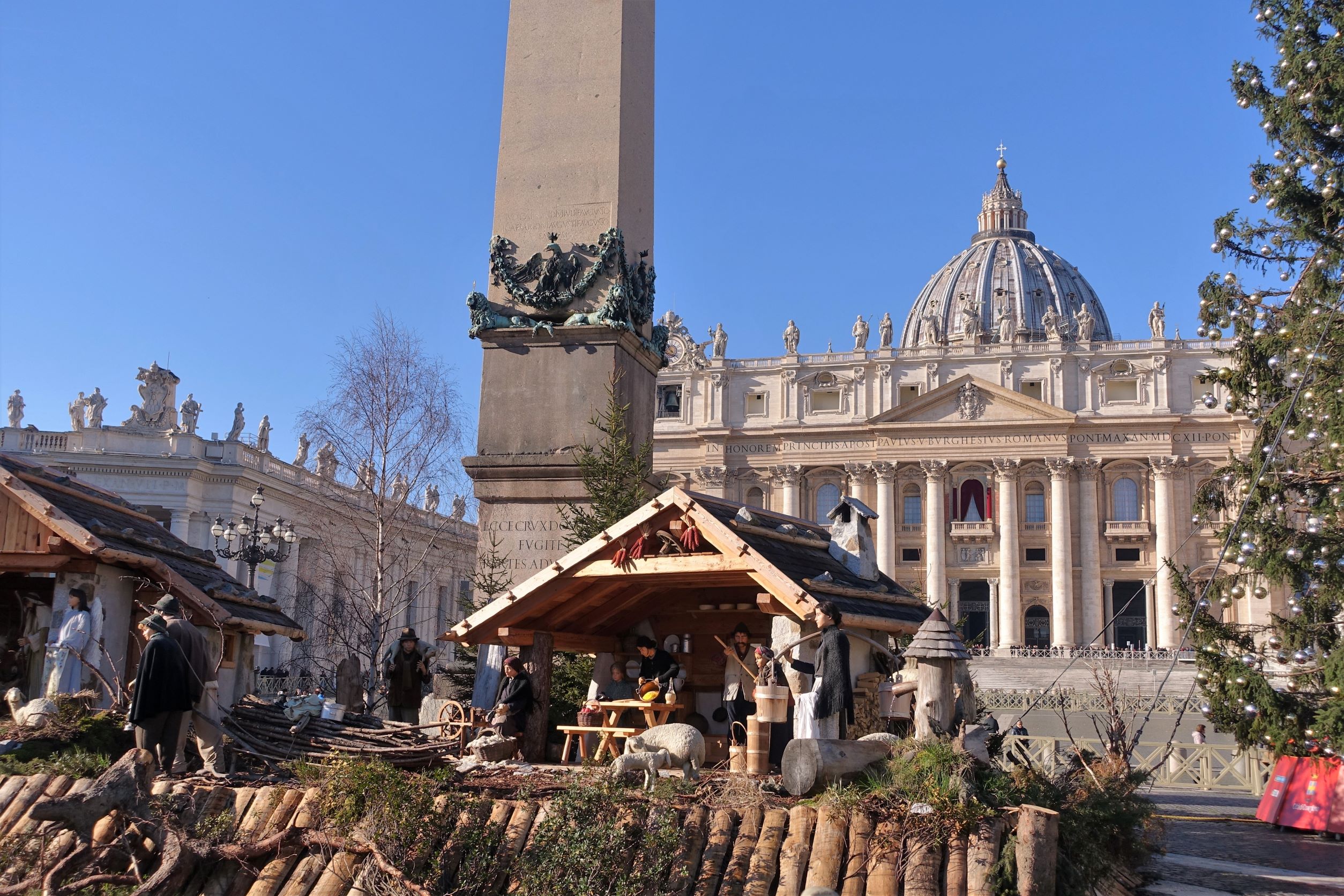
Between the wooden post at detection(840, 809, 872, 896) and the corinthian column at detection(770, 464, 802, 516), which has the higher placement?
the corinthian column at detection(770, 464, 802, 516)

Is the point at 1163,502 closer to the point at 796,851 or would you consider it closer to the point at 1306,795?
the point at 1306,795

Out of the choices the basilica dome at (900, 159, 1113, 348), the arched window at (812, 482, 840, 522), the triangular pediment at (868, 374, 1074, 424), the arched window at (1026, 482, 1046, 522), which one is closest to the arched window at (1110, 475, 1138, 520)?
the arched window at (1026, 482, 1046, 522)

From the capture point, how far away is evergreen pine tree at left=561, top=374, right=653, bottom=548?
44.6 feet

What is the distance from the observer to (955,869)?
7773 mm

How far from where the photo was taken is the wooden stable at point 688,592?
1099cm

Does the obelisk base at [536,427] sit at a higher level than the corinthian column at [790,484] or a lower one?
lower

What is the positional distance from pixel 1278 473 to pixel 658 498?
874cm

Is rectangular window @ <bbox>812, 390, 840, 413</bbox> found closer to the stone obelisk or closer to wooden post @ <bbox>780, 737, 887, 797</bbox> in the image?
the stone obelisk

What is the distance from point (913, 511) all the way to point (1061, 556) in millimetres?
9674

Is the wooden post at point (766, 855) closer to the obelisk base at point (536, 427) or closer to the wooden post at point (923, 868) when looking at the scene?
the wooden post at point (923, 868)

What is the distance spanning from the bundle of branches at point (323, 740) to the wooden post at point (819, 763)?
114 inches

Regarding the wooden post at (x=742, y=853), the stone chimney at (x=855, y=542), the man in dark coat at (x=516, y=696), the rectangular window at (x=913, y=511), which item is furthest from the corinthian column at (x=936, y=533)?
the wooden post at (x=742, y=853)

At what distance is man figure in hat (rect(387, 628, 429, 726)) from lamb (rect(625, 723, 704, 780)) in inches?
196

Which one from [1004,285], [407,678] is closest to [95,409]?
[407,678]
